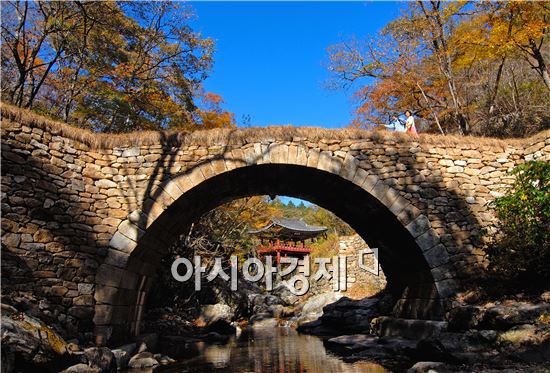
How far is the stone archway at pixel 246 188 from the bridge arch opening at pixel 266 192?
2cm

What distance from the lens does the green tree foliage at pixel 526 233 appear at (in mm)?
6055

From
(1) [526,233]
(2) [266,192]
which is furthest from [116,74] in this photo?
(1) [526,233]

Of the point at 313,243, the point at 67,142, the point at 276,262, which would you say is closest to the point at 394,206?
the point at 67,142

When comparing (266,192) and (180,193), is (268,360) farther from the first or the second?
(266,192)

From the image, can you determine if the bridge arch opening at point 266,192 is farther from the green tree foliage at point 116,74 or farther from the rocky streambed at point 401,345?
the green tree foliage at point 116,74

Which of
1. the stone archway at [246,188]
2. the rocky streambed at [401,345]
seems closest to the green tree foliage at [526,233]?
the rocky streambed at [401,345]

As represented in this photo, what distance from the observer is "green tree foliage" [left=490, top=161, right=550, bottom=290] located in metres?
6.05

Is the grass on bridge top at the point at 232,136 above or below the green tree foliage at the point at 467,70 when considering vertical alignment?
below

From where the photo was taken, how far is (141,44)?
13.3 m

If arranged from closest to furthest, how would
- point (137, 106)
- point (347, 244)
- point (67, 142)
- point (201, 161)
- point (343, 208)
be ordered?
point (67, 142)
point (201, 161)
point (343, 208)
point (137, 106)
point (347, 244)

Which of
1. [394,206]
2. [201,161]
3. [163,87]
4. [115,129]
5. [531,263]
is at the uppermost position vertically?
[163,87]

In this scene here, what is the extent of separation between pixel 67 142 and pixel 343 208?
18.5ft

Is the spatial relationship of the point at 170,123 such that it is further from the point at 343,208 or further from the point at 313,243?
the point at 313,243

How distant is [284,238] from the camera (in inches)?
1063
